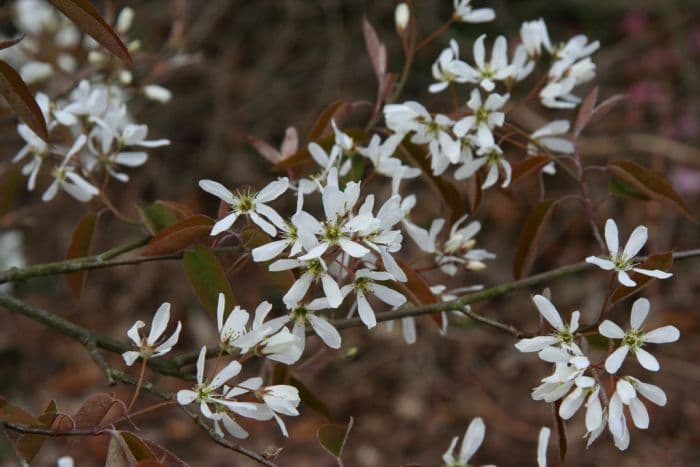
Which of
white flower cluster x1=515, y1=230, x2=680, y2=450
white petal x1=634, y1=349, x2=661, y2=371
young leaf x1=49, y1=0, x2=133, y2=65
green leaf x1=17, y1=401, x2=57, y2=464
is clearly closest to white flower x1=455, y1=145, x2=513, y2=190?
white flower cluster x1=515, y1=230, x2=680, y2=450

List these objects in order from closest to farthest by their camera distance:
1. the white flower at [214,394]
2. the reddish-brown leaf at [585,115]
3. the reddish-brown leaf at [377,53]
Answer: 1. the white flower at [214,394]
2. the reddish-brown leaf at [585,115]
3. the reddish-brown leaf at [377,53]

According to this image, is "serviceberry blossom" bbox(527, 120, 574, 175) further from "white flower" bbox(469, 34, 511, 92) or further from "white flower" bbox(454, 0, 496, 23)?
"white flower" bbox(454, 0, 496, 23)

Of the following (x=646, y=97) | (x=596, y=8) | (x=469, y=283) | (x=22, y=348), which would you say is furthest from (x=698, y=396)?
(x=22, y=348)

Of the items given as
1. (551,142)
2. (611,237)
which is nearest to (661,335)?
(611,237)

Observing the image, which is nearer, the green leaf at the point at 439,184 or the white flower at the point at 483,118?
the white flower at the point at 483,118

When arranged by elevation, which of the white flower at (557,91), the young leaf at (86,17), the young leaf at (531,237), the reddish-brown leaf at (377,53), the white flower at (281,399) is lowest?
the young leaf at (531,237)

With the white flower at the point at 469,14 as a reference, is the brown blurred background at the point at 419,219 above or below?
below

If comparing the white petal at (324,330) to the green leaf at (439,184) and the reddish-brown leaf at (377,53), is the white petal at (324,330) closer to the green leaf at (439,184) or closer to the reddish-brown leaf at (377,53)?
the green leaf at (439,184)

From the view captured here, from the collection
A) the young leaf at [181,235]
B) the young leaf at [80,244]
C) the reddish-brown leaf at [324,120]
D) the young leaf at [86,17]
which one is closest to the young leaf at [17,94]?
the young leaf at [86,17]
